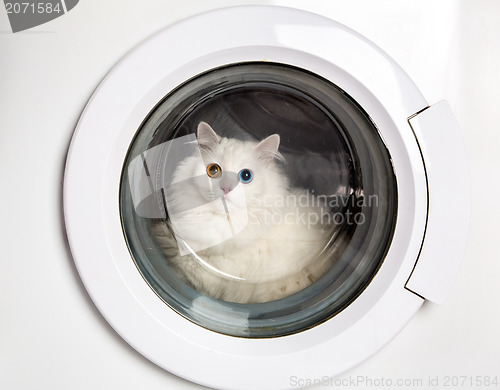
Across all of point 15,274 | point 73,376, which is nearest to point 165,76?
point 15,274

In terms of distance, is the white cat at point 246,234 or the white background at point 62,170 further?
the white cat at point 246,234

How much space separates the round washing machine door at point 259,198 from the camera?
658mm

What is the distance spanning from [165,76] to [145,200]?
218mm

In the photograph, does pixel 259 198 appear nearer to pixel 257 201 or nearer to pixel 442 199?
pixel 257 201

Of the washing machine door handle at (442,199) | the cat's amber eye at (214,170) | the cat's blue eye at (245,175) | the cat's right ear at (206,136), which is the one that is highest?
the cat's right ear at (206,136)

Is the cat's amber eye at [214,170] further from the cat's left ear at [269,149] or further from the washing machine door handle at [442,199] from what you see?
the washing machine door handle at [442,199]

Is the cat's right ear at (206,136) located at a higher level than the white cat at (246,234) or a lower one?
higher

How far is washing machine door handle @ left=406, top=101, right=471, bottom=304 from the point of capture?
68cm

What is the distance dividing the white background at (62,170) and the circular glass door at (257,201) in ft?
0.39

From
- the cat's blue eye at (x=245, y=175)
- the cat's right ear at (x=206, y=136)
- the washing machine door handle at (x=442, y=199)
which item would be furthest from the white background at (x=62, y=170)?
the cat's blue eye at (x=245, y=175)

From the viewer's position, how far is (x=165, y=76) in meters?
0.65

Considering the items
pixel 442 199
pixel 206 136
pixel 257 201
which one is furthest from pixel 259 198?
pixel 442 199

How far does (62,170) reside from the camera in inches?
27.9

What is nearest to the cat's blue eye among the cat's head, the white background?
the cat's head
